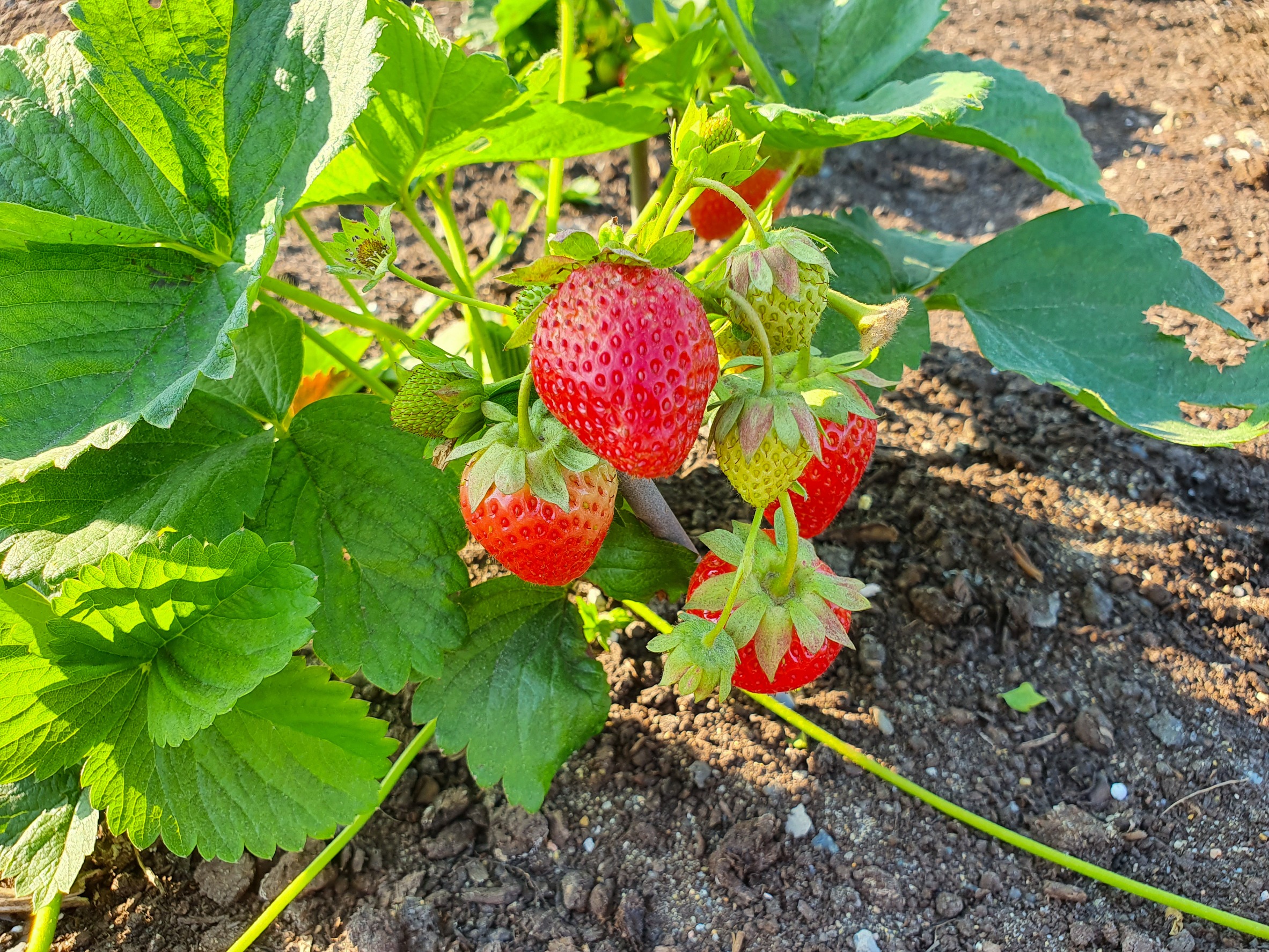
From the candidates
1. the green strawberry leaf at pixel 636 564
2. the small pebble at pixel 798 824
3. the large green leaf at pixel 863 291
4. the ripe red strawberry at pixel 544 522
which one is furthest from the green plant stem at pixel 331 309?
the small pebble at pixel 798 824

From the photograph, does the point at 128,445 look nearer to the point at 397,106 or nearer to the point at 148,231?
the point at 148,231

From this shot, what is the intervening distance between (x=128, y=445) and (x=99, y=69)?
0.51 m

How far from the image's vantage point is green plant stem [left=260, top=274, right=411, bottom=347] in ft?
4.57

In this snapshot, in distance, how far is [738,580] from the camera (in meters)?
1.16

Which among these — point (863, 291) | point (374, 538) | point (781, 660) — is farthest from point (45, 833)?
point (863, 291)

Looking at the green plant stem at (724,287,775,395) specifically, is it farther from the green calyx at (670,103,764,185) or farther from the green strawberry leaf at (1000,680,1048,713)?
the green strawberry leaf at (1000,680,1048,713)

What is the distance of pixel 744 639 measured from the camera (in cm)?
126

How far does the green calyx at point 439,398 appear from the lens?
1195 mm

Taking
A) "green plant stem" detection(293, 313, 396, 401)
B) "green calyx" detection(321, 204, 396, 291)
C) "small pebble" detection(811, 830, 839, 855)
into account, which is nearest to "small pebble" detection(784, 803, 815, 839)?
"small pebble" detection(811, 830, 839, 855)

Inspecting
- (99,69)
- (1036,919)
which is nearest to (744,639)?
(1036,919)

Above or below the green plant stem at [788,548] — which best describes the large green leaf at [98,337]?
above

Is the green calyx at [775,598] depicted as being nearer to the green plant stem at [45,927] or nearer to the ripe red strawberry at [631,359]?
the ripe red strawberry at [631,359]

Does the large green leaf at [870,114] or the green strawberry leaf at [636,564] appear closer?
the large green leaf at [870,114]

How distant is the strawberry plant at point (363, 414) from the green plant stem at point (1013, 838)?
328 mm
